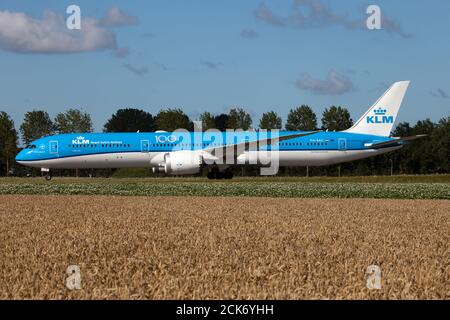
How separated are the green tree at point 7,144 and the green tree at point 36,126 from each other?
43.9 ft

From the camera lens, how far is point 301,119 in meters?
123

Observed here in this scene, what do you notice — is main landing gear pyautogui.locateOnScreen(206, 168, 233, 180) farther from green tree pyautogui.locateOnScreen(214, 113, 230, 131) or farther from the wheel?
green tree pyautogui.locateOnScreen(214, 113, 230, 131)

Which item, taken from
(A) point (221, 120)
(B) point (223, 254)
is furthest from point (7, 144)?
(B) point (223, 254)

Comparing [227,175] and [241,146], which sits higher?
[241,146]

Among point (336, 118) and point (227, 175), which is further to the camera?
point (336, 118)

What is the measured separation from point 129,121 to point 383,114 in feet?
288

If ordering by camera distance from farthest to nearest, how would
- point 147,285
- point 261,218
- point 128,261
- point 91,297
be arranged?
point 261,218 < point 128,261 < point 147,285 < point 91,297

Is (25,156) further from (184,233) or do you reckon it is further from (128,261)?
(128,261)

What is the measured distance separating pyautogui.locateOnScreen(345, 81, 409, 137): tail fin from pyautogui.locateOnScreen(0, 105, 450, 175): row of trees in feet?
75.1

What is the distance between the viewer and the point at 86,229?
19609 mm

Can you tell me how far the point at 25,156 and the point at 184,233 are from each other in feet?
137

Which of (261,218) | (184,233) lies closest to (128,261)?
(184,233)

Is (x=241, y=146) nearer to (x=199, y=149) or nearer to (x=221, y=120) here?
(x=199, y=149)

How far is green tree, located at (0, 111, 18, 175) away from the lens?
344 ft
